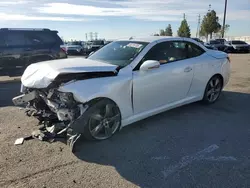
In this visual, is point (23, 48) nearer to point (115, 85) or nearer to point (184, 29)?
point (115, 85)

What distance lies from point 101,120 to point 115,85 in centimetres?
60

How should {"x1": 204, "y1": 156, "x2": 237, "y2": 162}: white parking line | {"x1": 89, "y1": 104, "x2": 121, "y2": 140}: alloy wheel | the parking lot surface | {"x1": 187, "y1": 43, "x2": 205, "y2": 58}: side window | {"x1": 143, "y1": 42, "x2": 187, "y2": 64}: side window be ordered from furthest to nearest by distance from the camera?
{"x1": 187, "y1": 43, "x2": 205, "y2": 58}: side window
{"x1": 143, "y1": 42, "x2": 187, "y2": 64}: side window
{"x1": 89, "y1": 104, "x2": 121, "y2": 140}: alloy wheel
{"x1": 204, "y1": 156, "x2": 237, "y2": 162}: white parking line
the parking lot surface

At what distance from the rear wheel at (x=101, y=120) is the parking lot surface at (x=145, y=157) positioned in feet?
0.50

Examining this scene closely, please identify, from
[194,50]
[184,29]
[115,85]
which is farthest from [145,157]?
[184,29]

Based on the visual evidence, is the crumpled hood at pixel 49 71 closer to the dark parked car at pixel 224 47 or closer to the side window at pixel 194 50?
the side window at pixel 194 50

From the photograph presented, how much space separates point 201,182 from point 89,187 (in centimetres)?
131

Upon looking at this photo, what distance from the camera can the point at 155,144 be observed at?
4070 mm

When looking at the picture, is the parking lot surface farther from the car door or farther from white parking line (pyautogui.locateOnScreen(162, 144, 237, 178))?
the car door

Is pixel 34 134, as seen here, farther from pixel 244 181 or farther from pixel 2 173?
pixel 244 181

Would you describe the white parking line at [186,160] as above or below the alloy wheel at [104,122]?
below

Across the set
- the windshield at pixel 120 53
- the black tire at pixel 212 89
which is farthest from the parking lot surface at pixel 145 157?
the windshield at pixel 120 53

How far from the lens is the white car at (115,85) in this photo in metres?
3.79

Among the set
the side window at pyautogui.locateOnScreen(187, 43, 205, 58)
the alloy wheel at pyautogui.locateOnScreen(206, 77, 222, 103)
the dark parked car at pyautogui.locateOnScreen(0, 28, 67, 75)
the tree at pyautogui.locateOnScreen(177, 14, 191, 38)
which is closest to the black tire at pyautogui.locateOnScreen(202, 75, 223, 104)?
the alloy wheel at pyautogui.locateOnScreen(206, 77, 222, 103)

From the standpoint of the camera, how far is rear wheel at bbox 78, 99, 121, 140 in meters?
3.91
